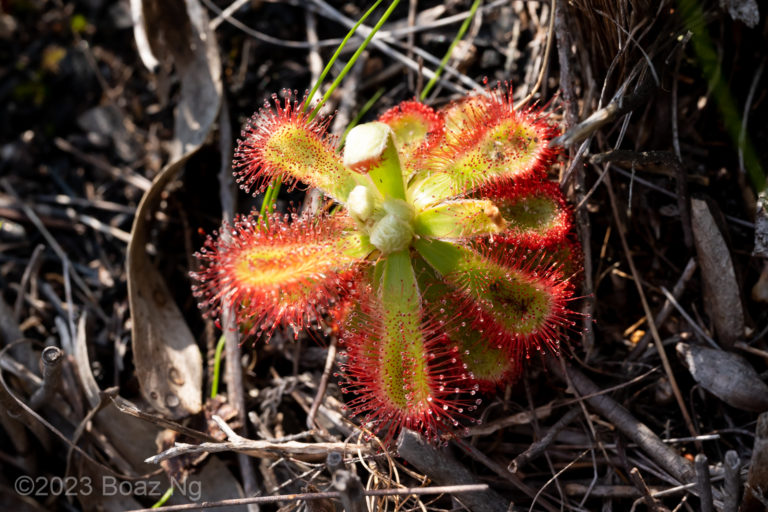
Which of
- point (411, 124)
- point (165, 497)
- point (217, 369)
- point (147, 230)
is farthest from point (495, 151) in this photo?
point (165, 497)

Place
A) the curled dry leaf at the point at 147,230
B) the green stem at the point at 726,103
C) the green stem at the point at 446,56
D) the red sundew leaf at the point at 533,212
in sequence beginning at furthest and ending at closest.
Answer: the green stem at the point at 446,56
the curled dry leaf at the point at 147,230
the green stem at the point at 726,103
the red sundew leaf at the point at 533,212

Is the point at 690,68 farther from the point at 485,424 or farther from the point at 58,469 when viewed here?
the point at 58,469

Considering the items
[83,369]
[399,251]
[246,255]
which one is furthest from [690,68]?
[83,369]

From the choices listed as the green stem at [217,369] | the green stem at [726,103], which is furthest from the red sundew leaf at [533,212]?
the green stem at [217,369]

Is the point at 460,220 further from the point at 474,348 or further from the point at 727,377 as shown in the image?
the point at 727,377

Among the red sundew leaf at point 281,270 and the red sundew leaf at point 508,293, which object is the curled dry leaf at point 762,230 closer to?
the red sundew leaf at point 508,293

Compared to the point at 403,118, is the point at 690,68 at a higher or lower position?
higher

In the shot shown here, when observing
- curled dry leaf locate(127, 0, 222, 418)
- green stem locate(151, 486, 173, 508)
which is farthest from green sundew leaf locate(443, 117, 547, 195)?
green stem locate(151, 486, 173, 508)
